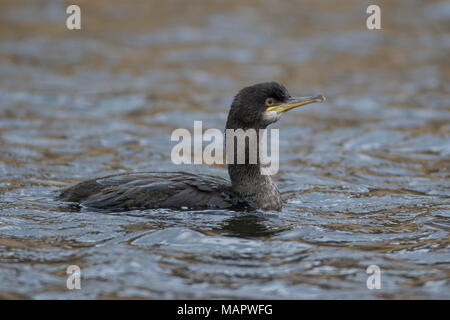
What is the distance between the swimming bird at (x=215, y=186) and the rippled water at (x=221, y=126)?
0.17m

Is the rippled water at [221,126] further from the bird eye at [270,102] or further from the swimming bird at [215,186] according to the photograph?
the bird eye at [270,102]

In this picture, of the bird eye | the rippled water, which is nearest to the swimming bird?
the bird eye

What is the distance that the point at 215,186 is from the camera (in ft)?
27.4

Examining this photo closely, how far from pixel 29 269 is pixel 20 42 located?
12483 millimetres

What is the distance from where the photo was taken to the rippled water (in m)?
6.63

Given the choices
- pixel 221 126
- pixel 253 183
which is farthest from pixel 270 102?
pixel 221 126

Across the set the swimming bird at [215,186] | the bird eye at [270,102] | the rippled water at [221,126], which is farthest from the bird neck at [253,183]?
the bird eye at [270,102]

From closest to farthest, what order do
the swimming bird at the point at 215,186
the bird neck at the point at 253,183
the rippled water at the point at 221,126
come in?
the rippled water at the point at 221,126
the swimming bird at the point at 215,186
the bird neck at the point at 253,183

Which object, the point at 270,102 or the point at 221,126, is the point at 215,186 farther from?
the point at 221,126

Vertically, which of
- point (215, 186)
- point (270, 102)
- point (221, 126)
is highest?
point (270, 102)

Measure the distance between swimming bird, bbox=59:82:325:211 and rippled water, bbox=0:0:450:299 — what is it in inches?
6.6

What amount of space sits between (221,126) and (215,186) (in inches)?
203

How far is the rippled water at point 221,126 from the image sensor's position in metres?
6.63

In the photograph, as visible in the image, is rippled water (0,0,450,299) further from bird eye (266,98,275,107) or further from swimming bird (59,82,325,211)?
bird eye (266,98,275,107)
